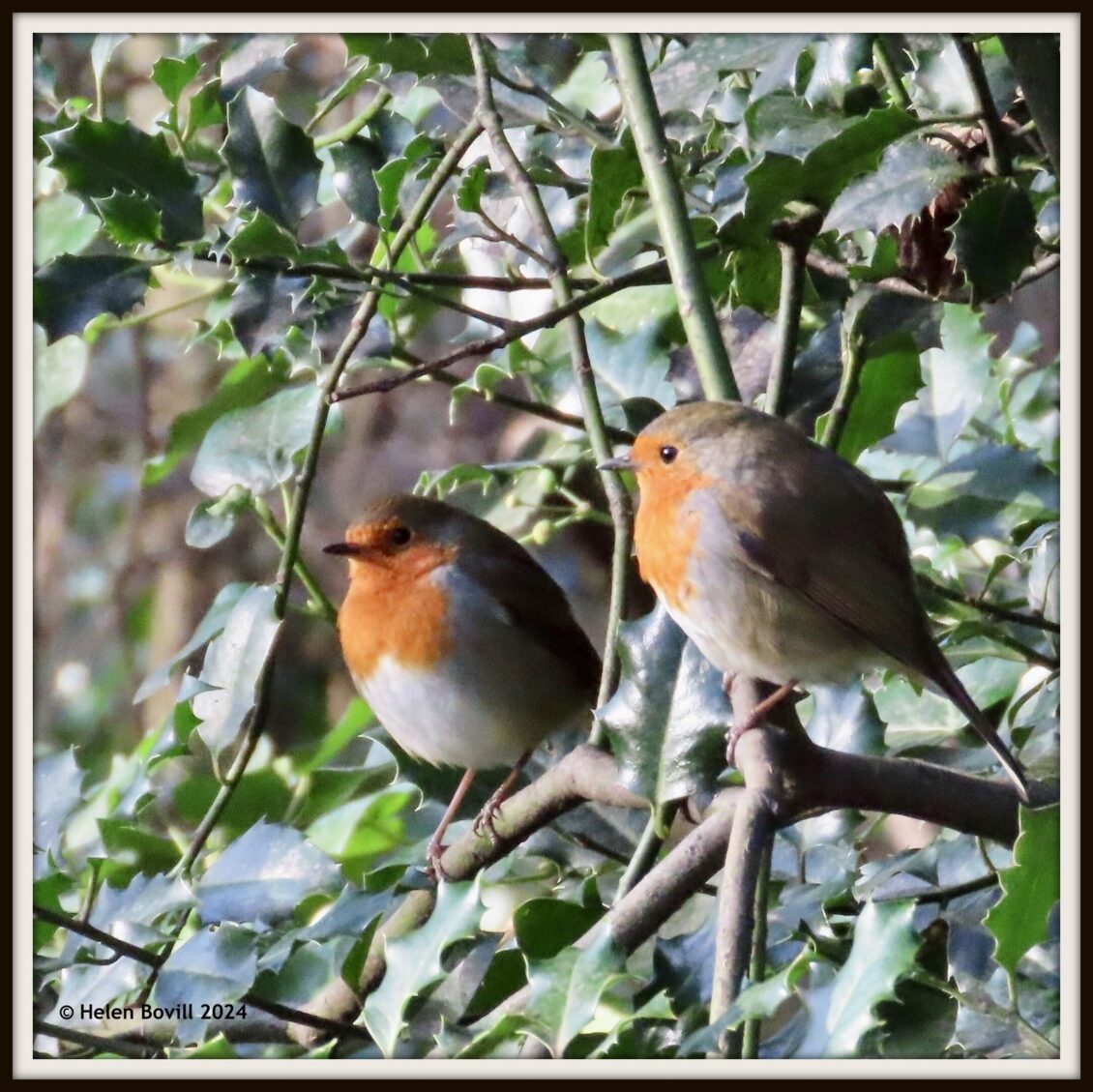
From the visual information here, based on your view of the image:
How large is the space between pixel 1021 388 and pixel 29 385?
1.69 metres

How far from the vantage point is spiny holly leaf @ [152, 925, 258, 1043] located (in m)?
1.80

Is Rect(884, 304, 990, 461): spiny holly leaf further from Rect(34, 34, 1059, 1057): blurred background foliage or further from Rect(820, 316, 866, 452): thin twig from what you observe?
Rect(820, 316, 866, 452): thin twig

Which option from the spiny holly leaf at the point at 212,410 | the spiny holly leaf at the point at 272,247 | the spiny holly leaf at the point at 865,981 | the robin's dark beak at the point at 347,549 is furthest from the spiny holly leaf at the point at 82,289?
the spiny holly leaf at the point at 865,981

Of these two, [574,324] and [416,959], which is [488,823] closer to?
[416,959]

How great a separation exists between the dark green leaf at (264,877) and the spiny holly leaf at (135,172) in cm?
84

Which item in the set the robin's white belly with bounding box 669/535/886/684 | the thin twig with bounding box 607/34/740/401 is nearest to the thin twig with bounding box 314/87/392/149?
the thin twig with bounding box 607/34/740/401

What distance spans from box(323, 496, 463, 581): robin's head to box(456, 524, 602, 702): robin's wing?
0.06 meters

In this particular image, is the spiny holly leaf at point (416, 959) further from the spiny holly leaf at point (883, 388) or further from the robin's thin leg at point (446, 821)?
the spiny holly leaf at point (883, 388)

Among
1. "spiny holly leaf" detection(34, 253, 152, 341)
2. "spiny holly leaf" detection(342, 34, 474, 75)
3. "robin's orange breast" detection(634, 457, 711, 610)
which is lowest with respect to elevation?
"robin's orange breast" detection(634, 457, 711, 610)

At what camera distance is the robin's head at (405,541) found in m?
3.07

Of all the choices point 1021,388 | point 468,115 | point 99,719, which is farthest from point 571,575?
point 99,719

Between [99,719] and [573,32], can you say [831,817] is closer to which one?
[573,32]

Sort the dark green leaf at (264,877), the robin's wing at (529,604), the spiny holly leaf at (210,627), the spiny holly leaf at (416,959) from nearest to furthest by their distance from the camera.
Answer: the spiny holly leaf at (416,959), the dark green leaf at (264,877), the spiny holly leaf at (210,627), the robin's wing at (529,604)

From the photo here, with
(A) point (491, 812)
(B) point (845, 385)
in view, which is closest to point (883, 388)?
(B) point (845, 385)
